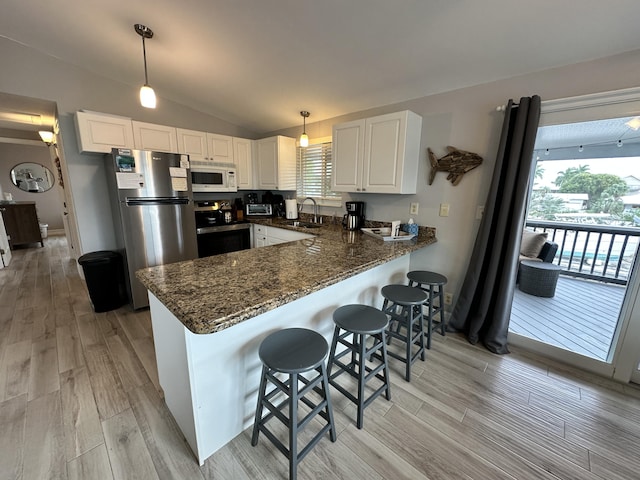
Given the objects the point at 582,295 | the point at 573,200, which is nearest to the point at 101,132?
the point at 573,200

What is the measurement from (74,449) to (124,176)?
89.1 inches

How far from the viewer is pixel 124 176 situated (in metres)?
2.61

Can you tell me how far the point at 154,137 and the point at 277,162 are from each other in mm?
1550

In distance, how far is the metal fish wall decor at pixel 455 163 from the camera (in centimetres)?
231

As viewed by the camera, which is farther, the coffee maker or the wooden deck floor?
the coffee maker

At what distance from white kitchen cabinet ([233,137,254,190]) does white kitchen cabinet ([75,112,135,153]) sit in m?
1.30

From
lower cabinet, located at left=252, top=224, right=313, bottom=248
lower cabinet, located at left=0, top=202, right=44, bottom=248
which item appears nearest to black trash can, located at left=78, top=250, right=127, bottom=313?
lower cabinet, located at left=252, top=224, right=313, bottom=248

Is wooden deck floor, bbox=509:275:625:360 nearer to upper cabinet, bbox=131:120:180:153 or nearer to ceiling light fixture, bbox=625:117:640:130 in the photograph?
ceiling light fixture, bbox=625:117:640:130

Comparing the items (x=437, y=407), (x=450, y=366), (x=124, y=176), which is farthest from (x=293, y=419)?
(x=124, y=176)

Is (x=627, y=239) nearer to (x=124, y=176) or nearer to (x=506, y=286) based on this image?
(x=506, y=286)

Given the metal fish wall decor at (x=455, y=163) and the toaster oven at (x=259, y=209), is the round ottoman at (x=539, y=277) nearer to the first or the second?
the metal fish wall decor at (x=455, y=163)

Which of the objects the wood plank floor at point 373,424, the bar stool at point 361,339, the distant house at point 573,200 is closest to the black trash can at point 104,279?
the wood plank floor at point 373,424

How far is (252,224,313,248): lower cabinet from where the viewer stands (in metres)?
3.27

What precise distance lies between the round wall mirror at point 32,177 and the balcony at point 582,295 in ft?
34.7
